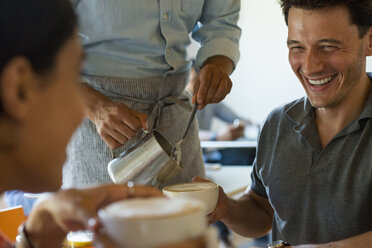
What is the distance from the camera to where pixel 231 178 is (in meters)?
2.47

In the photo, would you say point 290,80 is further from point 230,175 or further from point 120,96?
point 120,96

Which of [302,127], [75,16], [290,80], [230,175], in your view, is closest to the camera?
[75,16]

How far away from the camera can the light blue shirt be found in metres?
1.36

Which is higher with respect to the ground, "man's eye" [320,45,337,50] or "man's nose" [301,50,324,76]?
"man's eye" [320,45,337,50]

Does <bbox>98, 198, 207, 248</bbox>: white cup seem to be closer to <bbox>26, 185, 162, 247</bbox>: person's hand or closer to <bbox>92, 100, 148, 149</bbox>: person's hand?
<bbox>26, 185, 162, 247</bbox>: person's hand

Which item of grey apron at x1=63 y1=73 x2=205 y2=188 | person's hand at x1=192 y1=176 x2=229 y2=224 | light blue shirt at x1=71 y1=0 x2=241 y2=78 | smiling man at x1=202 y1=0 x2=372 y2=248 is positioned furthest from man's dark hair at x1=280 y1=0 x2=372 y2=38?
person's hand at x1=192 y1=176 x2=229 y2=224

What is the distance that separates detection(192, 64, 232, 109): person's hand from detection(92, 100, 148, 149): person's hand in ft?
0.53

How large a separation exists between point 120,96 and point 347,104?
647mm

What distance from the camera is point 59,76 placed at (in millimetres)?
665

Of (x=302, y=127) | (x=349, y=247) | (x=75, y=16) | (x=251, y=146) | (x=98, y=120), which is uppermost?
(x=75, y=16)

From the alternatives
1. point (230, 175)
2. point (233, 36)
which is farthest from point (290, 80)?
point (233, 36)

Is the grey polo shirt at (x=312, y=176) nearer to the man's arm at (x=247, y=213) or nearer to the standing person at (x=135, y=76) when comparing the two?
the man's arm at (x=247, y=213)

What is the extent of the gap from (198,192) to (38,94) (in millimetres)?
564

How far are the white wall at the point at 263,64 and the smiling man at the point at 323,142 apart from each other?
3.50 m
